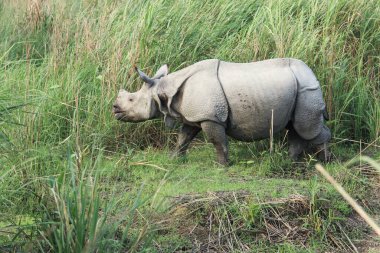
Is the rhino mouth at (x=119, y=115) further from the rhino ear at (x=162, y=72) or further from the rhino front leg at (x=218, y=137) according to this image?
the rhino front leg at (x=218, y=137)

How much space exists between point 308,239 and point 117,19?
3762 millimetres

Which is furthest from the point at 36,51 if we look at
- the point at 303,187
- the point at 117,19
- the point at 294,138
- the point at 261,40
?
the point at 303,187

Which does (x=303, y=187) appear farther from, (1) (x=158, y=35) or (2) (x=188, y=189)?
(1) (x=158, y=35)

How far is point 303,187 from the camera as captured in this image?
5.68 m

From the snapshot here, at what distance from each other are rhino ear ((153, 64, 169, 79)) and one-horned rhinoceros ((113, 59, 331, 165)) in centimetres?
13

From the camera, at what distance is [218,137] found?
20.5 feet

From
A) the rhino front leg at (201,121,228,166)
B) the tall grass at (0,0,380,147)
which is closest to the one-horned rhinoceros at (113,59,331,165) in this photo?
the rhino front leg at (201,121,228,166)

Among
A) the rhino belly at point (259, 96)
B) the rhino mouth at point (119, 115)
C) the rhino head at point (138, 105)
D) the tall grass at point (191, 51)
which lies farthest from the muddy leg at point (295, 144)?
the rhino mouth at point (119, 115)

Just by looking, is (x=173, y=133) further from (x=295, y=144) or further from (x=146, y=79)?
(x=295, y=144)

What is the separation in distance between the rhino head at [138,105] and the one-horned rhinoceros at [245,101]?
14 mm

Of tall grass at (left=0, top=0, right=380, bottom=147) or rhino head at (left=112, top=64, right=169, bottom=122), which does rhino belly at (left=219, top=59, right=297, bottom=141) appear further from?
tall grass at (left=0, top=0, right=380, bottom=147)

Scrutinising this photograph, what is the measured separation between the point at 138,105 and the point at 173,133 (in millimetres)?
598

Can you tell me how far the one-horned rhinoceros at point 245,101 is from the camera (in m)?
6.12

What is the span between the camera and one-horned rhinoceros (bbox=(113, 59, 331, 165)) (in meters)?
6.12
